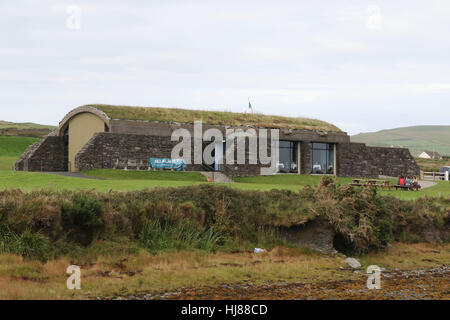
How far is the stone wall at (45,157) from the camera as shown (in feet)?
155

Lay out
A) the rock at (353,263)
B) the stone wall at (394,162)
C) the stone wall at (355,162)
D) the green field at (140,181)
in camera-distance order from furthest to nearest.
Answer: the stone wall at (394,162) < the stone wall at (355,162) < the green field at (140,181) < the rock at (353,263)

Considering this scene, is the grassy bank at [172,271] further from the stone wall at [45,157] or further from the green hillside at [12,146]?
the green hillside at [12,146]

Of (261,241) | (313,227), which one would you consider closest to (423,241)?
(313,227)

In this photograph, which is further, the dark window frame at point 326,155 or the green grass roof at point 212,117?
the dark window frame at point 326,155

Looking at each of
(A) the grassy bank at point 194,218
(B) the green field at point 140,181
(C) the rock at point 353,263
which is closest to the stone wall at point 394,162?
(B) the green field at point 140,181

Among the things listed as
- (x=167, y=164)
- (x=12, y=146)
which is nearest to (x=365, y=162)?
(x=167, y=164)

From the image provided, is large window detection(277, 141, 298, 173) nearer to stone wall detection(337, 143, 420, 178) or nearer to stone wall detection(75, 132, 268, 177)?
stone wall detection(75, 132, 268, 177)

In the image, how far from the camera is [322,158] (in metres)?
53.2

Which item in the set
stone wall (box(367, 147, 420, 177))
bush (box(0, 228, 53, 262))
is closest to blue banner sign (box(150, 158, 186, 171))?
stone wall (box(367, 147, 420, 177))

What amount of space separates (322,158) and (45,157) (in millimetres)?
26338

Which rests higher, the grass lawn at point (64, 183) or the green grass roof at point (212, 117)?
the green grass roof at point (212, 117)

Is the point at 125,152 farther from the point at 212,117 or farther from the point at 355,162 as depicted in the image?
the point at 355,162
